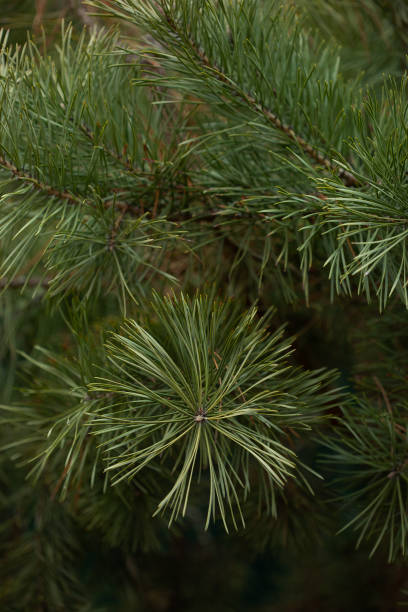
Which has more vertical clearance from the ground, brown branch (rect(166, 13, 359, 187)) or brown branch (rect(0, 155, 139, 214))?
brown branch (rect(166, 13, 359, 187))

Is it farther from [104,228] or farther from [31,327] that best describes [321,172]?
[31,327]

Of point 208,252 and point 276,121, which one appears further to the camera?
point 208,252

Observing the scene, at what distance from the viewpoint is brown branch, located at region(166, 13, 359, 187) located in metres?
0.32

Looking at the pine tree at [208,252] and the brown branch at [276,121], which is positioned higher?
the brown branch at [276,121]

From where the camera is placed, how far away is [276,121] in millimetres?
325

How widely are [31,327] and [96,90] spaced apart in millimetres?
286

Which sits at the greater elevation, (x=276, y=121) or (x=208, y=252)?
(x=276, y=121)

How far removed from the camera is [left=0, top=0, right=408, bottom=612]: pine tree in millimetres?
284

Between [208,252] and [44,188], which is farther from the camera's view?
[208,252]

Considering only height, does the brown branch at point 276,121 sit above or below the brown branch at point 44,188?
above

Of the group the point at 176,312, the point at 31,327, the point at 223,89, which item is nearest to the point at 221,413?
the point at 176,312

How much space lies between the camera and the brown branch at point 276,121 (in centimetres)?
32

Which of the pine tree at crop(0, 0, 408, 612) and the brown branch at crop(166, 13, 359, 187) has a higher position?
the brown branch at crop(166, 13, 359, 187)

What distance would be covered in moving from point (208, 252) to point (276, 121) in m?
0.16
